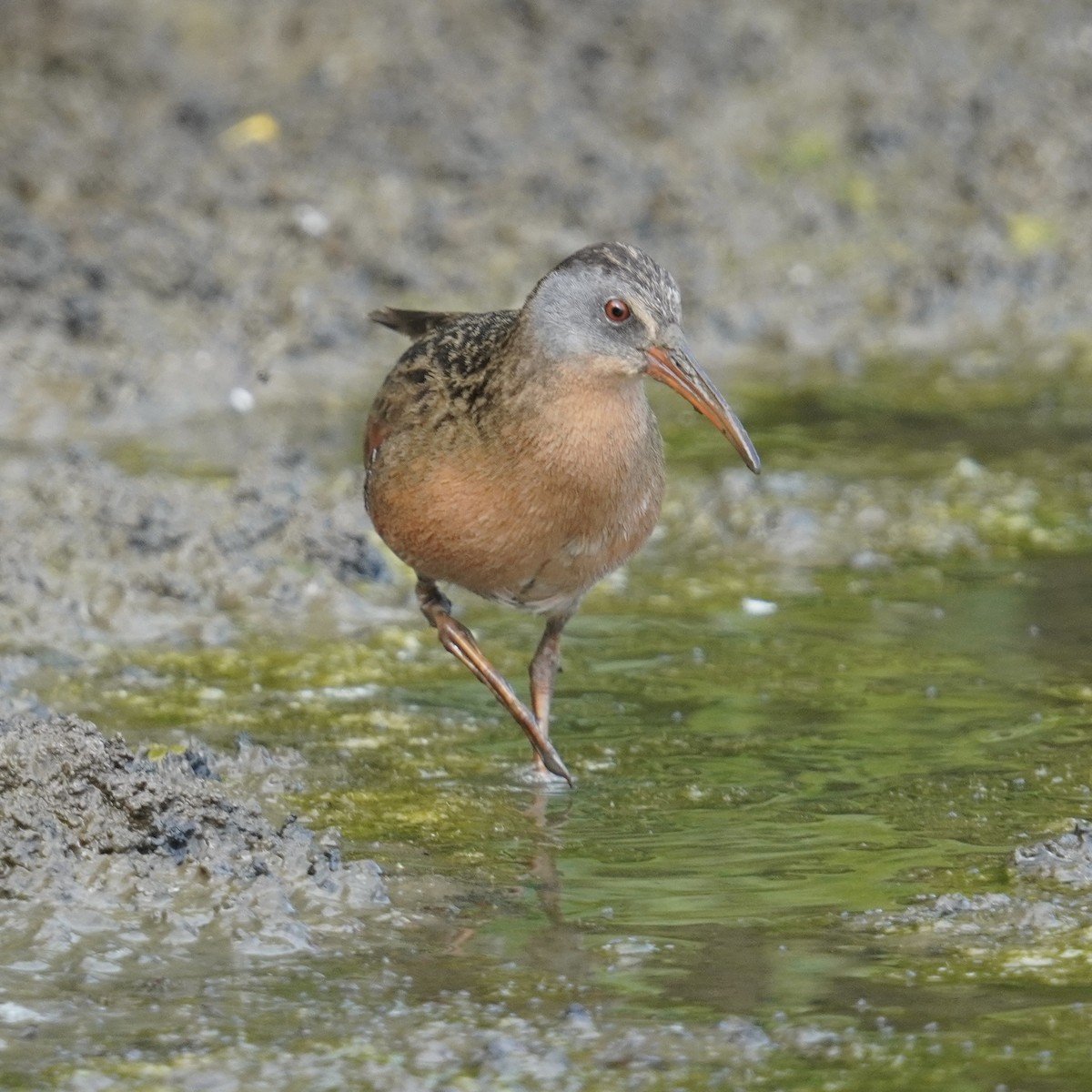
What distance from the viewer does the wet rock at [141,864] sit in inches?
169

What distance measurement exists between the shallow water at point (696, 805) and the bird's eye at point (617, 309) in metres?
1.17

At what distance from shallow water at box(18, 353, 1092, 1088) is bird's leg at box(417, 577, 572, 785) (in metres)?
0.11

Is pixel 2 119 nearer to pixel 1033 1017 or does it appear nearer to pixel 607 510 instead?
pixel 607 510

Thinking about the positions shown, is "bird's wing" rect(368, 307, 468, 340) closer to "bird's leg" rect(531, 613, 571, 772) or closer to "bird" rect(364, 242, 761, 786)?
"bird" rect(364, 242, 761, 786)

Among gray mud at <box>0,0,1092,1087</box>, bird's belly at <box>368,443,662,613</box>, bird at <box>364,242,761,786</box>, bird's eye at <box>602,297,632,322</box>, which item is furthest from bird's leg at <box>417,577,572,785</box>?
bird's eye at <box>602,297,632,322</box>

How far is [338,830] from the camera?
488 centimetres

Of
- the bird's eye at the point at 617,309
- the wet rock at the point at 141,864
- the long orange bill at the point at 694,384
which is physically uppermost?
the bird's eye at the point at 617,309

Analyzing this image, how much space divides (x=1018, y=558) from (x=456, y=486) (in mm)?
2653

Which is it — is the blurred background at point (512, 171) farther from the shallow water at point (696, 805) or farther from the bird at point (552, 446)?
the bird at point (552, 446)

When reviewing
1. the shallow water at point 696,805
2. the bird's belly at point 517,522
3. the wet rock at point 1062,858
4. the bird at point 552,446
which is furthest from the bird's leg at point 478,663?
the wet rock at point 1062,858

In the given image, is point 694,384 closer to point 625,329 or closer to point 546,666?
point 625,329

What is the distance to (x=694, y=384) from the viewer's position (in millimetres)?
5391

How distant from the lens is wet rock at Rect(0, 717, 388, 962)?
430cm

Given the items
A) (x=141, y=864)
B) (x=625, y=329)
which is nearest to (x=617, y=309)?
(x=625, y=329)
